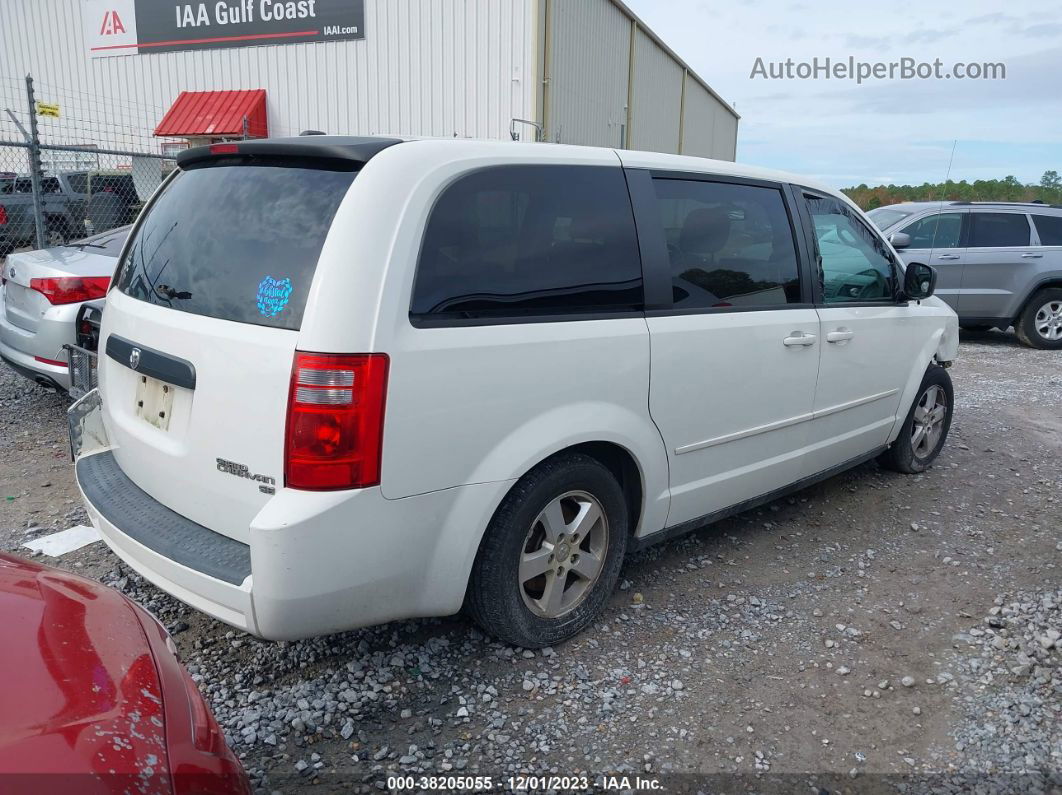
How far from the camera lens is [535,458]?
2.73 meters

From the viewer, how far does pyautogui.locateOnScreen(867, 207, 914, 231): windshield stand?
10880 millimetres

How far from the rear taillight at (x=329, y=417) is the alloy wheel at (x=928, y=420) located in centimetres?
383

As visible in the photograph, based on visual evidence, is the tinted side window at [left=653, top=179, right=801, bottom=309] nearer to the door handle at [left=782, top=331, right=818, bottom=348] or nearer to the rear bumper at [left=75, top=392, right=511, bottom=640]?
the door handle at [left=782, top=331, right=818, bottom=348]

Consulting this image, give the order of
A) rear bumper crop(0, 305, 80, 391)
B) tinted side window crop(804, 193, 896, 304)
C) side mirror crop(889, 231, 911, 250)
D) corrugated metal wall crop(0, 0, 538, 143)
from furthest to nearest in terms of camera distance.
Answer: corrugated metal wall crop(0, 0, 538, 143) → side mirror crop(889, 231, 911, 250) → rear bumper crop(0, 305, 80, 391) → tinted side window crop(804, 193, 896, 304)

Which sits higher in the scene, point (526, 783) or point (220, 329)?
point (220, 329)

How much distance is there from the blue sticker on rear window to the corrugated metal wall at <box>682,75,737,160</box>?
96.1 feet

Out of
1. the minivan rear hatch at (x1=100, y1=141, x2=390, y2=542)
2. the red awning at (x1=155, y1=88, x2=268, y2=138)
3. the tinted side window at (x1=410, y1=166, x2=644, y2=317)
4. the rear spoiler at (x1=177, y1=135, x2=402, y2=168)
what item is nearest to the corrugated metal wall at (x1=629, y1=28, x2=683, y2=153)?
the red awning at (x1=155, y1=88, x2=268, y2=138)

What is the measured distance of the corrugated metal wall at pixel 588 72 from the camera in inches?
650

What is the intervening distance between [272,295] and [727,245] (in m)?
1.97

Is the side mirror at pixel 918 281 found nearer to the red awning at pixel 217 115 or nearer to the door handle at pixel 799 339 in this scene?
the door handle at pixel 799 339

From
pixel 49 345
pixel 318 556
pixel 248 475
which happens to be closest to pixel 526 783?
pixel 318 556

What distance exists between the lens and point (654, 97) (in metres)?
24.9

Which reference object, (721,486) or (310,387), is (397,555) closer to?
(310,387)

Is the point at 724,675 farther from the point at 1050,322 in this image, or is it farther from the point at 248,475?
the point at 1050,322
